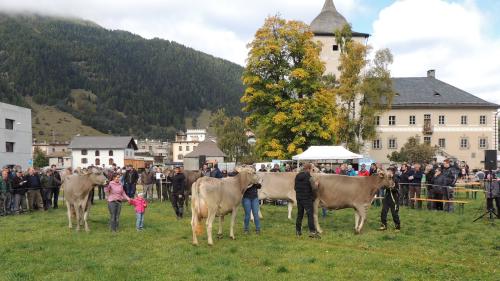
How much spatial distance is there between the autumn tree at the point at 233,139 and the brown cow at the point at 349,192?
3023 inches

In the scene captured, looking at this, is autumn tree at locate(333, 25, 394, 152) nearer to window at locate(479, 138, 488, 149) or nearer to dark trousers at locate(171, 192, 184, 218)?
window at locate(479, 138, 488, 149)

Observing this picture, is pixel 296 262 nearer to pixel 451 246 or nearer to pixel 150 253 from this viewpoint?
pixel 150 253

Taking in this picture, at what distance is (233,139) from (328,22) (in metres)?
34.1

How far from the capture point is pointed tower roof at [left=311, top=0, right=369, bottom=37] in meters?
63.8

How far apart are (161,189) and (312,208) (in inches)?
587

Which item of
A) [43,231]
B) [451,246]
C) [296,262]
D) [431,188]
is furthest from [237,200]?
[431,188]

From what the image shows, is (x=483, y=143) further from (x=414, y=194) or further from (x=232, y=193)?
(x=232, y=193)

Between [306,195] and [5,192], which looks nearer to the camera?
[306,195]

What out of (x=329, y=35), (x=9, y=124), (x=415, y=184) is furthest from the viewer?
(x=329, y=35)

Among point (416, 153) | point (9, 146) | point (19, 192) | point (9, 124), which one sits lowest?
point (19, 192)

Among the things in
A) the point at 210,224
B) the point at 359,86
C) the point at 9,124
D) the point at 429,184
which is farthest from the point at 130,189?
the point at 9,124

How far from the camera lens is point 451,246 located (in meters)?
12.0

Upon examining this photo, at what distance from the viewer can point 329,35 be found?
2517 inches

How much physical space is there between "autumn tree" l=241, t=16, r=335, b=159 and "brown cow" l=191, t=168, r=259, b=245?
24.4m
